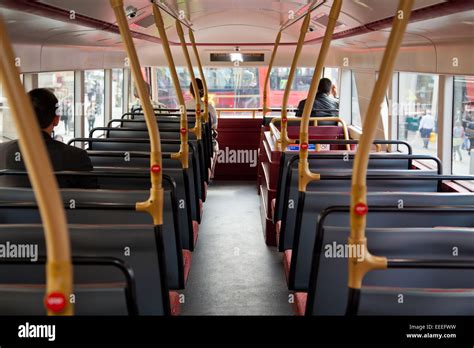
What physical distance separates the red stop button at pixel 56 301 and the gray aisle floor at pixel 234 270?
319 centimetres

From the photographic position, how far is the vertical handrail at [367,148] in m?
1.73

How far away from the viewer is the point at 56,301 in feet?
4.39

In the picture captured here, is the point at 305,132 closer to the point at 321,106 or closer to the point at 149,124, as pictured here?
the point at 149,124

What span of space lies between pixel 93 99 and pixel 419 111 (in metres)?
3.94

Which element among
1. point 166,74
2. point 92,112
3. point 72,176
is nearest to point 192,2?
point 92,112

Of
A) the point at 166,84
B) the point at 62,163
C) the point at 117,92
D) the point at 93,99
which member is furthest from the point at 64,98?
the point at 166,84

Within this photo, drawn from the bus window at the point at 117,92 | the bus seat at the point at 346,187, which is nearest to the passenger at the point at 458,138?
the bus seat at the point at 346,187

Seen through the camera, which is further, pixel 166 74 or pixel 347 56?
pixel 166 74

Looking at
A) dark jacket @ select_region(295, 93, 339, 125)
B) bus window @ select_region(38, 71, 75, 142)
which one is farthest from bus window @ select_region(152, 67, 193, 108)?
bus window @ select_region(38, 71, 75, 142)

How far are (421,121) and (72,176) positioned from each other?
12.0 ft

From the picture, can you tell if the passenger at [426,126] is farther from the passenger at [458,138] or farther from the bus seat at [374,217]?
the bus seat at [374,217]

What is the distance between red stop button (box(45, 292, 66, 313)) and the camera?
4.38 ft
